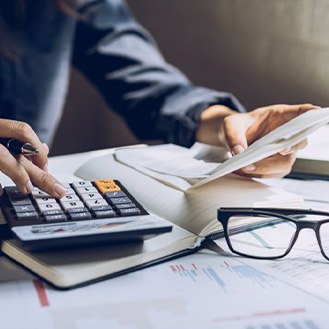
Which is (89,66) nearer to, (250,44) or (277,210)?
(250,44)

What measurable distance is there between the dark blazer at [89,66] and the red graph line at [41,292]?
29.9 inches

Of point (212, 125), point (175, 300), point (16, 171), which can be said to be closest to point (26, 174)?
point (16, 171)

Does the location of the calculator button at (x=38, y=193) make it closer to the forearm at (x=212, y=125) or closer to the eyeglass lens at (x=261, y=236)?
the eyeglass lens at (x=261, y=236)

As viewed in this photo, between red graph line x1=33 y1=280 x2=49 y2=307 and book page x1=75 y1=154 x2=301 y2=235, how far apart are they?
0.17 m

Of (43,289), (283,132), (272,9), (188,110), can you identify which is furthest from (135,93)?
(43,289)

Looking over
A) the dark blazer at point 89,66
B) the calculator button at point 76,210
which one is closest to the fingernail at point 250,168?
the calculator button at point 76,210

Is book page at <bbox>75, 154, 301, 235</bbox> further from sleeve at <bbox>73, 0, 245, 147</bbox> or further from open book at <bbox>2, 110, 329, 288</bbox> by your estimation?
sleeve at <bbox>73, 0, 245, 147</bbox>

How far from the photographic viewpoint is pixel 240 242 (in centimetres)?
68

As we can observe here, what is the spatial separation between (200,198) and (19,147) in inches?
7.9

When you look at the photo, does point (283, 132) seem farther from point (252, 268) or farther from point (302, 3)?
point (302, 3)

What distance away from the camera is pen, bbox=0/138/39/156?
27.5 inches

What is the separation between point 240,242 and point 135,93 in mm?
748

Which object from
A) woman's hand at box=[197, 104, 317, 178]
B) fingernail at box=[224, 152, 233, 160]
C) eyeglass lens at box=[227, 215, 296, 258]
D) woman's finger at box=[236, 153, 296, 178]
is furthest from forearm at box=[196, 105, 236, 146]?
eyeglass lens at box=[227, 215, 296, 258]

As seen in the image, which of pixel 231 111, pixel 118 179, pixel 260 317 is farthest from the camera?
pixel 231 111
